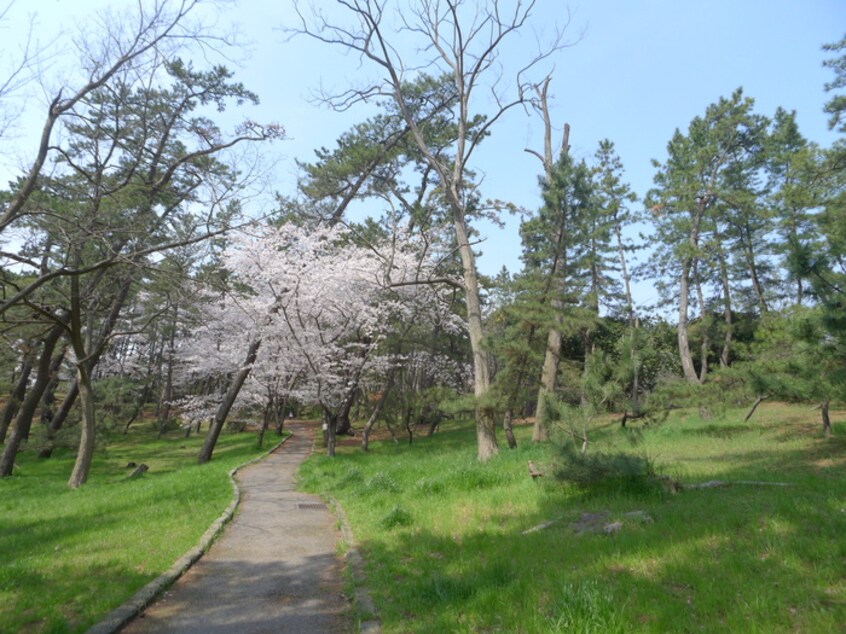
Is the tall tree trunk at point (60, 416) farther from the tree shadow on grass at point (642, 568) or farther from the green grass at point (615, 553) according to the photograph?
the tree shadow on grass at point (642, 568)

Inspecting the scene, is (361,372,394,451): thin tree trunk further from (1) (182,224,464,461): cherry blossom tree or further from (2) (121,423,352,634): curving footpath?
(2) (121,423,352,634): curving footpath

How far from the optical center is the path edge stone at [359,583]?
4.09 meters

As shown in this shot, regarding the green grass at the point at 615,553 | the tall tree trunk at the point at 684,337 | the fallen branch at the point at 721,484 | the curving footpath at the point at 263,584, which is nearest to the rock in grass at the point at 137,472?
the curving footpath at the point at 263,584

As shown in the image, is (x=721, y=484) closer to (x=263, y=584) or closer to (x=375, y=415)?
(x=263, y=584)

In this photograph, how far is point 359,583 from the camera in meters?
5.05

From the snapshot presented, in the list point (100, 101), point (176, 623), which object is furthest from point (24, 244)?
point (176, 623)

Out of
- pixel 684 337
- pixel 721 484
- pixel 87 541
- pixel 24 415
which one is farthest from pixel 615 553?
pixel 24 415

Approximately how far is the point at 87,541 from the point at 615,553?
6.67 m

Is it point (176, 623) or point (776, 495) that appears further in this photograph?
point (776, 495)

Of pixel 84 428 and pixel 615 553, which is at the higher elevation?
pixel 84 428

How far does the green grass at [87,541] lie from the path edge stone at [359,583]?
78.2 inches

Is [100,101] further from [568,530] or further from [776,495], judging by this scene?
[776,495]

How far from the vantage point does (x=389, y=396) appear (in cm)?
2209

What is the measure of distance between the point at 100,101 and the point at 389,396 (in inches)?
585
